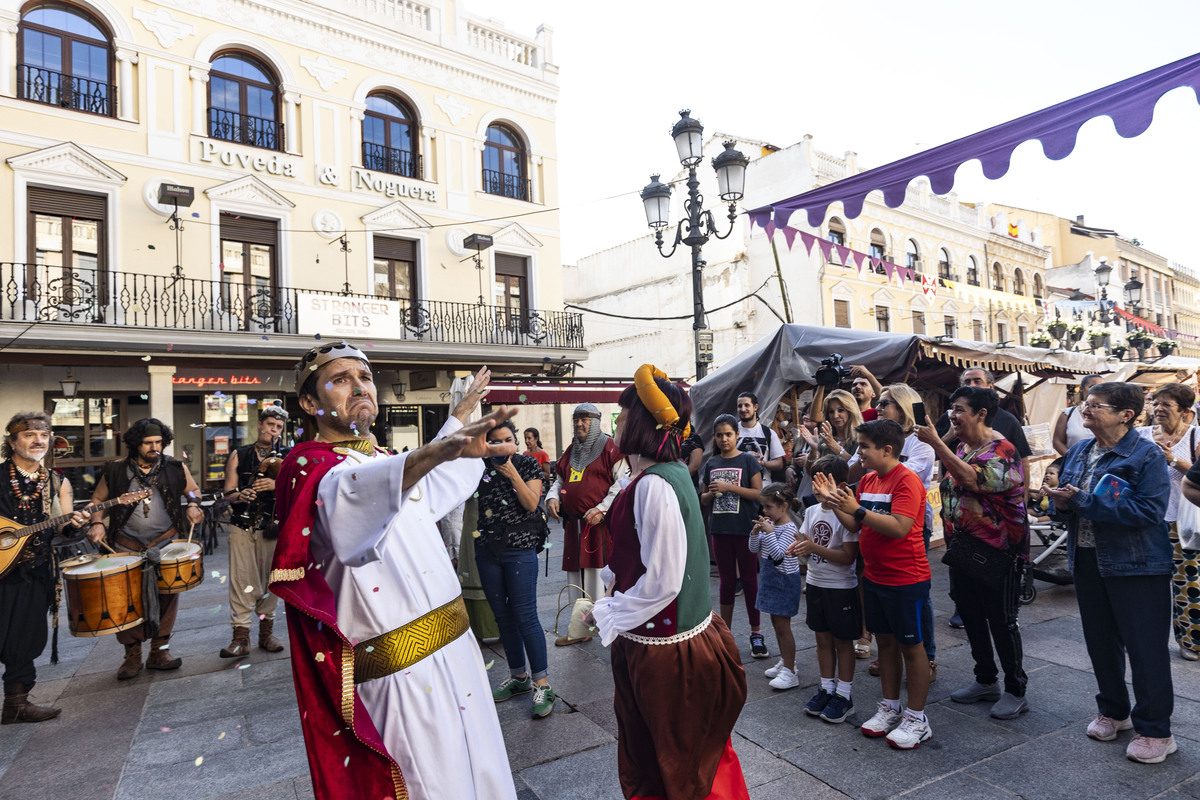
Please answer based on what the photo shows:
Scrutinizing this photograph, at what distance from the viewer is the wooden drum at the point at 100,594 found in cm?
440

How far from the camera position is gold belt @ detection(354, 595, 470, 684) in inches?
81.0

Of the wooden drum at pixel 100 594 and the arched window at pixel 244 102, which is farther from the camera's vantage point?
the arched window at pixel 244 102

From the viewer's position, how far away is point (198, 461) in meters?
14.9

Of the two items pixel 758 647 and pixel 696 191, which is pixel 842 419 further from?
pixel 696 191

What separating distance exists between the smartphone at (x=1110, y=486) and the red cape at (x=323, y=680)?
3.28 metres

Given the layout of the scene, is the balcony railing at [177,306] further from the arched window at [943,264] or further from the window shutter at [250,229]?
the arched window at [943,264]

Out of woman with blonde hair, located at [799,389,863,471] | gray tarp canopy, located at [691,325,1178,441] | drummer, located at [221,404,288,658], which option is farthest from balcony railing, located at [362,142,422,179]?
woman with blonde hair, located at [799,389,863,471]

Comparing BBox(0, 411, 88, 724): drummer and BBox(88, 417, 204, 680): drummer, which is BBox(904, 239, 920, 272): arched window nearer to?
BBox(88, 417, 204, 680): drummer

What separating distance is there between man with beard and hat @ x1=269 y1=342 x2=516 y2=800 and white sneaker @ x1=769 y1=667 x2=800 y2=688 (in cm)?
249

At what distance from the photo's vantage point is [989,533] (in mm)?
3789

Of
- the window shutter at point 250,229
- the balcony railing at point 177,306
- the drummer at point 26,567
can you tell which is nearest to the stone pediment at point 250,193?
the window shutter at point 250,229

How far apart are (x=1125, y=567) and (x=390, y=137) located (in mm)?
16895

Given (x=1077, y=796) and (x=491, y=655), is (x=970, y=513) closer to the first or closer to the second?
(x=1077, y=796)

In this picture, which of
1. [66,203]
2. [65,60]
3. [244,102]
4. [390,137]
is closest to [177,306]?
[66,203]
